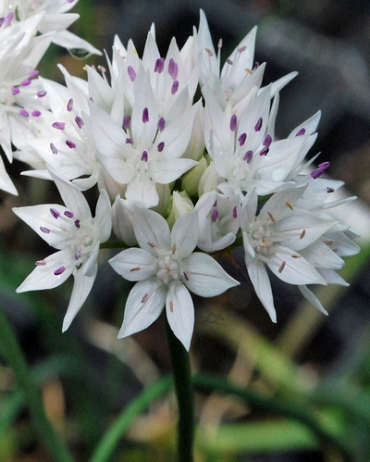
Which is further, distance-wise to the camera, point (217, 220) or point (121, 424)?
point (121, 424)

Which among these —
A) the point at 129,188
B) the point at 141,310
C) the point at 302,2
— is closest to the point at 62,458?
the point at 141,310

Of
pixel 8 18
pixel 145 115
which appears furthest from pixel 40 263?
pixel 8 18

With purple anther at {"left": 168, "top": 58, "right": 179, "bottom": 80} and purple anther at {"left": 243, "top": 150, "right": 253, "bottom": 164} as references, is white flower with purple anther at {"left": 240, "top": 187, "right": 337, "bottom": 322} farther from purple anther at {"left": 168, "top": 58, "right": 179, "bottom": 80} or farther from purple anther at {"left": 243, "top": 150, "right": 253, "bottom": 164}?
purple anther at {"left": 168, "top": 58, "right": 179, "bottom": 80}

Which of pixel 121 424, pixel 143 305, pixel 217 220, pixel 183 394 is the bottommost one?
pixel 121 424

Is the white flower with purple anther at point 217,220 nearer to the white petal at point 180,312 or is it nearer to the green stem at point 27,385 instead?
the white petal at point 180,312

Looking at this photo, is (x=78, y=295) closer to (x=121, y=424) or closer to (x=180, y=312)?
(x=180, y=312)

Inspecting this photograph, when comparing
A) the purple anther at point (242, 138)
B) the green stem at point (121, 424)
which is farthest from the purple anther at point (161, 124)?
the green stem at point (121, 424)

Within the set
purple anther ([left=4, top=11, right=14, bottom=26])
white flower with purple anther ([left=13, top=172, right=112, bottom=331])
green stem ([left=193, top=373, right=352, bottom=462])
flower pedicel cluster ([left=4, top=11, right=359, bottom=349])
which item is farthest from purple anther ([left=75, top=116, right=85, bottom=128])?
green stem ([left=193, top=373, right=352, bottom=462])

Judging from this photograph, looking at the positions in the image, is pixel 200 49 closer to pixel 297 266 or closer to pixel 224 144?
pixel 224 144
